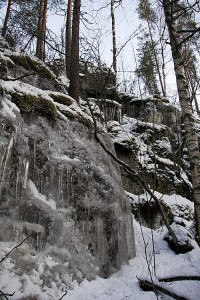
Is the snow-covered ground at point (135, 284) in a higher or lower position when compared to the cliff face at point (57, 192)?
lower

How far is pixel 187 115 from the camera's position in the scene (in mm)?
4613

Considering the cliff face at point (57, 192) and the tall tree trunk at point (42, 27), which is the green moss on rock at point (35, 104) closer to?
the cliff face at point (57, 192)

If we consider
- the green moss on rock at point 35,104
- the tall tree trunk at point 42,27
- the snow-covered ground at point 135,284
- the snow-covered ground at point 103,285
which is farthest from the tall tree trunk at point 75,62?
the snow-covered ground at point 103,285

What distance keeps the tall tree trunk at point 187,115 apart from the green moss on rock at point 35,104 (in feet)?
7.92

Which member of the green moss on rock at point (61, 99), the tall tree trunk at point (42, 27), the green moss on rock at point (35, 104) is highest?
the tall tree trunk at point (42, 27)

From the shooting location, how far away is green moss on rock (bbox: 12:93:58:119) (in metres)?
5.24

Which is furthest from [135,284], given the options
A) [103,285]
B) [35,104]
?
[35,104]

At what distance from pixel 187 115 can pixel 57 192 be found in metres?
2.47

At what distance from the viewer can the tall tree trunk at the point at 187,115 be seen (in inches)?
163

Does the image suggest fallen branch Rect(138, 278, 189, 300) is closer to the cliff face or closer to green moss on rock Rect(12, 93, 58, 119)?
the cliff face

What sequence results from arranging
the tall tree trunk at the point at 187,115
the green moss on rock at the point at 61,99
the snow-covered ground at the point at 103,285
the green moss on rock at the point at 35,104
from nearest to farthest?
the snow-covered ground at the point at 103,285 → the tall tree trunk at the point at 187,115 → the green moss on rock at the point at 35,104 → the green moss on rock at the point at 61,99

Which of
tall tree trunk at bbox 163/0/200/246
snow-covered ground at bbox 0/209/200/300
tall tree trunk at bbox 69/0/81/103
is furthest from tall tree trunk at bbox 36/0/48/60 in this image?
snow-covered ground at bbox 0/209/200/300

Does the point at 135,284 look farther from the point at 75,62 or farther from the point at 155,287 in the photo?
the point at 75,62

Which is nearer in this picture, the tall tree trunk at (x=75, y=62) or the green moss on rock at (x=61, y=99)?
the green moss on rock at (x=61, y=99)
